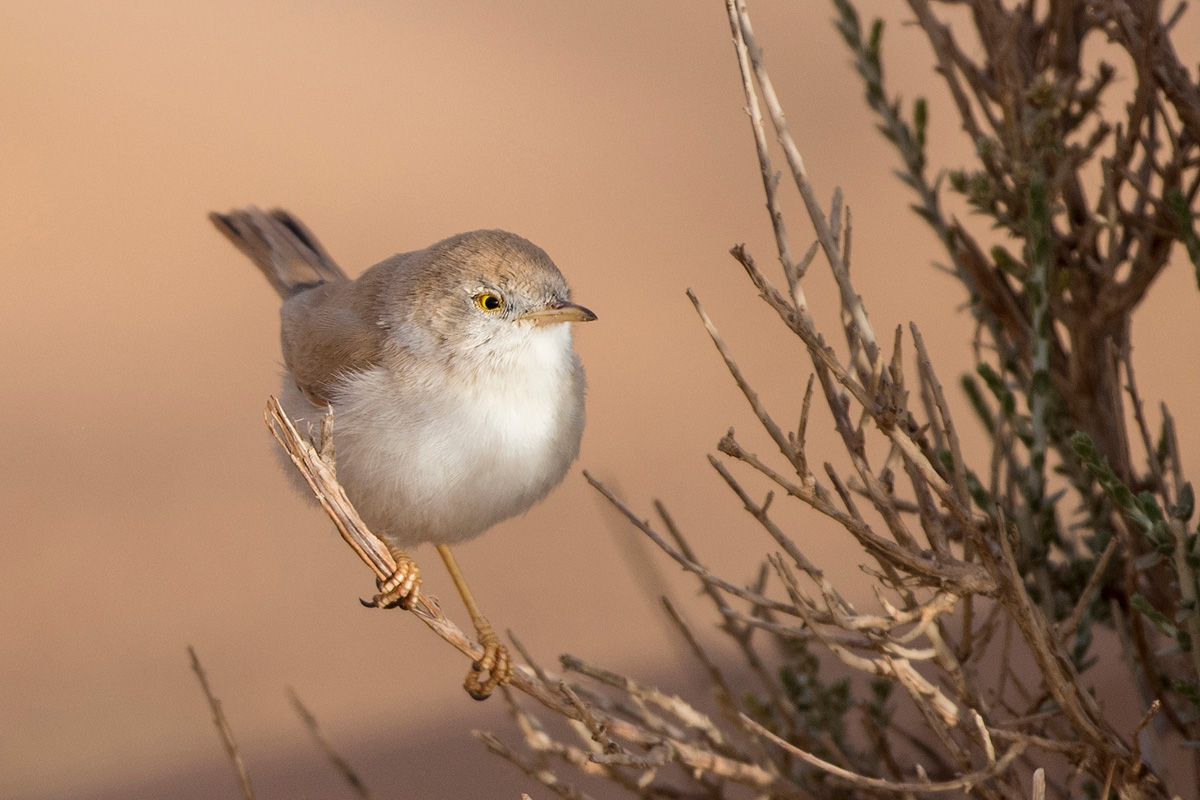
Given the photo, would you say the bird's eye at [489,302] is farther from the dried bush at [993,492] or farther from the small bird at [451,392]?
the dried bush at [993,492]

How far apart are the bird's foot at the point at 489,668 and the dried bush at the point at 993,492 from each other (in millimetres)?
113

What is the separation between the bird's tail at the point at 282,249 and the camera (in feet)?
11.5

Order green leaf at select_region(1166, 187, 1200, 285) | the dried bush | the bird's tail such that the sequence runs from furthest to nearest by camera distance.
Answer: the bird's tail
green leaf at select_region(1166, 187, 1200, 285)
the dried bush

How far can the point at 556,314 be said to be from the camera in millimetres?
2473

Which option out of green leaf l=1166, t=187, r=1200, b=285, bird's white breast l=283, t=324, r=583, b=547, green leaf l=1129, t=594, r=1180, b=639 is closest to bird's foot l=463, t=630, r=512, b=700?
bird's white breast l=283, t=324, r=583, b=547

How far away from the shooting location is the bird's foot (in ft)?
8.02

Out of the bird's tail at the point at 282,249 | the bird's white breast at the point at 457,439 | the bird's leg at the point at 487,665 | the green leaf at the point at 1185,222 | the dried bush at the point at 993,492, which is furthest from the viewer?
the bird's tail at the point at 282,249

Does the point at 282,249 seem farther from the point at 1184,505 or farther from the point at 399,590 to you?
the point at 1184,505

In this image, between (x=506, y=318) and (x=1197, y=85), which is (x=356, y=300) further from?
(x=1197, y=85)

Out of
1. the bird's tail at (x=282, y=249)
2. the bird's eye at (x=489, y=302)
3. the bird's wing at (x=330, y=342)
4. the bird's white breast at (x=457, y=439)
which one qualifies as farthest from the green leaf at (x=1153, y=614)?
the bird's tail at (x=282, y=249)

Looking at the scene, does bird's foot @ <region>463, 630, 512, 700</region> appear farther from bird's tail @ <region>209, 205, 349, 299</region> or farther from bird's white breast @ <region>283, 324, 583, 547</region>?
bird's tail @ <region>209, 205, 349, 299</region>

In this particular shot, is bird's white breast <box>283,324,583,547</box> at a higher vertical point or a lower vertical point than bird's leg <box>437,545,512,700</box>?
higher

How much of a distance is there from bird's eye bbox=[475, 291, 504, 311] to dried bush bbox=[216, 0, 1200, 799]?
47 cm

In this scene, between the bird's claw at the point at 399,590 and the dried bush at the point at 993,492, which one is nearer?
the dried bush at the point at 993,492
